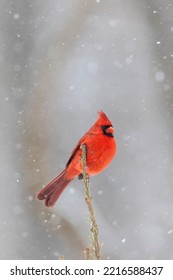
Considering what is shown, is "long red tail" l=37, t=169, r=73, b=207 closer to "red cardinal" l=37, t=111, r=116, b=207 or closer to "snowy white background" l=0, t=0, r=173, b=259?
"red cardinal" l=37, t=111, r=116, b=207

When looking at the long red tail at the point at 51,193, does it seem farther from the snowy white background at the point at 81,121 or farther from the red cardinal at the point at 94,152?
the snowy white background at the point at 81,121

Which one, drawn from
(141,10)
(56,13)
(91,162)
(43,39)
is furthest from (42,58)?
(91,162)

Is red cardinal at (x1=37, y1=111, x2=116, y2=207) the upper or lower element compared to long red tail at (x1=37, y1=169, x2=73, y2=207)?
upper

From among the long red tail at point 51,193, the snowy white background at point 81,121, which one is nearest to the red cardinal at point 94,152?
the long red tail at point 51,193

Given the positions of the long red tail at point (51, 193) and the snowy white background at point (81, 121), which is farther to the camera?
the snowy white background at point (81, 121)

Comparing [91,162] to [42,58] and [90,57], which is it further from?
[90,57]

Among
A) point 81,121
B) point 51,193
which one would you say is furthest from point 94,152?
point 81,121

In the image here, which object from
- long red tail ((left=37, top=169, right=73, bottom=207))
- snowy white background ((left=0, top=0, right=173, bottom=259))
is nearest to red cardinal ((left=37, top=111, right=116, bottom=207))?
long red tail ((left=37, top=169, right=73, bottom=207))

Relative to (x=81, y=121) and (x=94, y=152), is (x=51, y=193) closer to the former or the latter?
(x=94, y=152)
